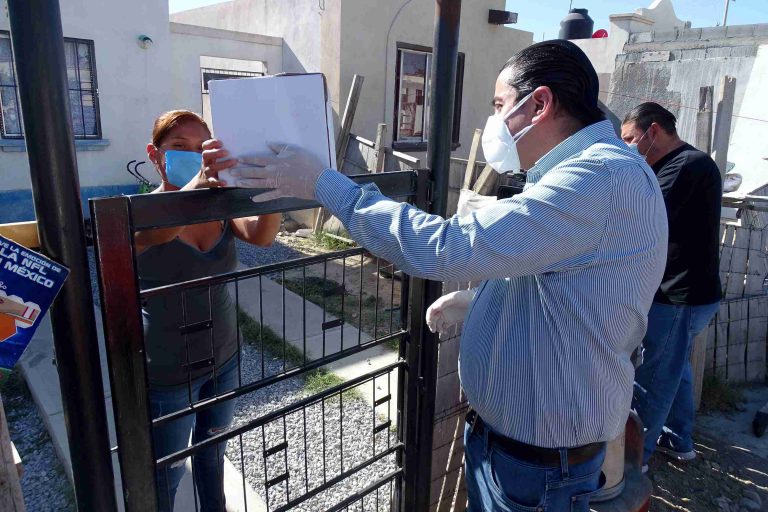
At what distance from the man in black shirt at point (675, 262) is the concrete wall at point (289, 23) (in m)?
5.79

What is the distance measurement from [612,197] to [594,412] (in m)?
0.57

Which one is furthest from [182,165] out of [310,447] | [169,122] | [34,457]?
[34,457]

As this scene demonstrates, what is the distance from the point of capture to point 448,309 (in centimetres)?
180

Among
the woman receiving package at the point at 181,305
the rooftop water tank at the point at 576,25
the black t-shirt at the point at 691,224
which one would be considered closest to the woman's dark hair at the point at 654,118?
the black t-shirt at the point at 691,224

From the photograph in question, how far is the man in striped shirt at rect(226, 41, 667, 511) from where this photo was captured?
1.17m

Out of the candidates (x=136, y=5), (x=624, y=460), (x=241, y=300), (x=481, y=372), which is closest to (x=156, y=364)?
(x=481, y=372)

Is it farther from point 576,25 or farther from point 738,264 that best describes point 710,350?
point 576,25

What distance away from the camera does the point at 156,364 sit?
68.2 inches

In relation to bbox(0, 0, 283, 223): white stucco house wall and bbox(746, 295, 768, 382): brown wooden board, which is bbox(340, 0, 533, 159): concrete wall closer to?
bbox(0, 0, 283, 223): white stucco house wall

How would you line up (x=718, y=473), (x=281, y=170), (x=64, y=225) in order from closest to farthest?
(x=64, y=225), (x=281, y=170), (x=718, y=473)

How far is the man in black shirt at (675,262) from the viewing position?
2771 millimetres

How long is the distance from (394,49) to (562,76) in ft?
23.7

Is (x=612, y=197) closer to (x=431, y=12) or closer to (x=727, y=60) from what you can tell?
(x=431, y=12)

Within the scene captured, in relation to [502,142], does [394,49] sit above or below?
above
